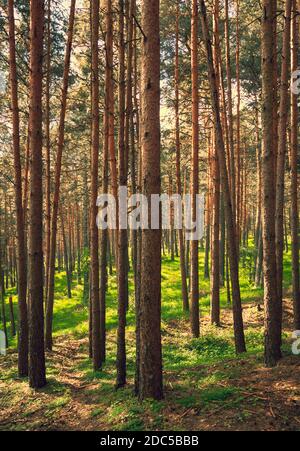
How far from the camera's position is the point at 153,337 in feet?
19.2

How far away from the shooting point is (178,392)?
6348 millimetres

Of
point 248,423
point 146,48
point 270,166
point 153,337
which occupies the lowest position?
point 248,423

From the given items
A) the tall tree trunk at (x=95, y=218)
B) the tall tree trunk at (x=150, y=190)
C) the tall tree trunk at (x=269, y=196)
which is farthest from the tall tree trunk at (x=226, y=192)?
the tall tree trunk at (x=95, y=218)

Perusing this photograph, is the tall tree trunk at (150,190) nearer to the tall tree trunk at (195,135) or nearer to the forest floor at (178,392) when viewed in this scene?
the forest floor at (178,392)

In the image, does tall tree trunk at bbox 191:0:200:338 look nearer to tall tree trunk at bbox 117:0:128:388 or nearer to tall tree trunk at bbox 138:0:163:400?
tall tree trunk at bbox 117:0:128:388

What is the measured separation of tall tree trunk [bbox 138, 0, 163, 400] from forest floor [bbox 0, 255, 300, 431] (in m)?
0.54

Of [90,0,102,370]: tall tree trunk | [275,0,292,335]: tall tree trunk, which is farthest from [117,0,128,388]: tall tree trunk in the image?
[275,0,292,335]: tall tree trunk

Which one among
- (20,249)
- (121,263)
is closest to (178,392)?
(121,263)

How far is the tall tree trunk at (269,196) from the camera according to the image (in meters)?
6.73

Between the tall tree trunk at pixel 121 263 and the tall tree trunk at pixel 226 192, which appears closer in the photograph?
the tall tree trunk at pixel 121 263

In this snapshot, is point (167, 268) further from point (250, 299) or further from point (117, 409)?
point (117, 409)

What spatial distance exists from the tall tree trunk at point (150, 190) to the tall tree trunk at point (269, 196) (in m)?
2.14
